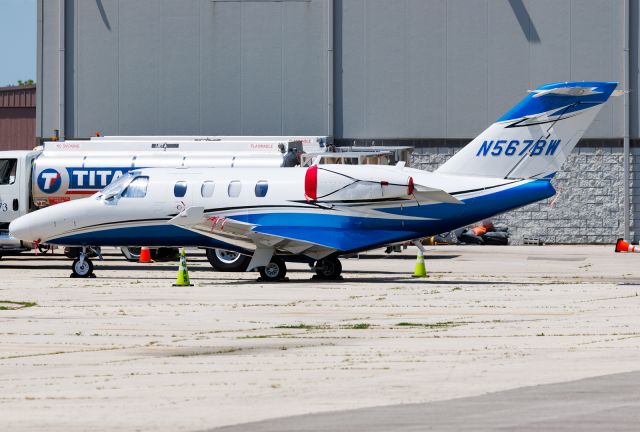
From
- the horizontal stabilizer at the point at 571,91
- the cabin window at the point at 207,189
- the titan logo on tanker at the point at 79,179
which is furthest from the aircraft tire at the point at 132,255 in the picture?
the horizontal stabilizer at the point at 571,91

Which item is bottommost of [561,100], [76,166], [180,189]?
[180,189]

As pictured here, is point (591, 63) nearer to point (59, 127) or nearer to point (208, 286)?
point (59, 127)

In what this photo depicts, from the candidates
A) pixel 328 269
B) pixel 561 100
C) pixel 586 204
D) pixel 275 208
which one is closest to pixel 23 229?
pixel 275 208

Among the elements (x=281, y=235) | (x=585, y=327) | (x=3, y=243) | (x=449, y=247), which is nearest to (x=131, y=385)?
(x=585, y=327)

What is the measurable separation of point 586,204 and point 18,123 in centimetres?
2869

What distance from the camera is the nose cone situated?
2923cm

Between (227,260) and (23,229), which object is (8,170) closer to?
(23,229)

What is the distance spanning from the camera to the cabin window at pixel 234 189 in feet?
93.5

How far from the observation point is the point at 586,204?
47031 millimetres

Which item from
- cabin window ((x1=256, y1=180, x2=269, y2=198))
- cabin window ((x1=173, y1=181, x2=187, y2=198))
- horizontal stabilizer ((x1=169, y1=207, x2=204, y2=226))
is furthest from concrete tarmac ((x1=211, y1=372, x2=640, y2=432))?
cabin window ((x1=173, y1=181, x2=187, y2=198))

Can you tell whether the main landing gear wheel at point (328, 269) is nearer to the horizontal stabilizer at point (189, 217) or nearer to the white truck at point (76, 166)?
the horizontal stabilizer at point (189, 217)

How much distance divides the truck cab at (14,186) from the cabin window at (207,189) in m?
7.85

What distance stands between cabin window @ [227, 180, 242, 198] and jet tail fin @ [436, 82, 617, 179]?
513 cm

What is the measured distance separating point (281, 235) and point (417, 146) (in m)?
21.0
